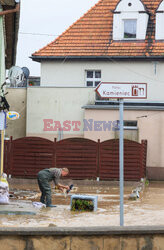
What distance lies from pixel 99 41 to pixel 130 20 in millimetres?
1997

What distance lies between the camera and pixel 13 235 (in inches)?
309

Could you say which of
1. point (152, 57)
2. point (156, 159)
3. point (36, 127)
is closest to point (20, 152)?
point (36, 127)

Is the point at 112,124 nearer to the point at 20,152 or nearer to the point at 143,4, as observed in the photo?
the point at 20,152

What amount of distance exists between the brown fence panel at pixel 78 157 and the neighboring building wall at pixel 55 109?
3400 millimetres

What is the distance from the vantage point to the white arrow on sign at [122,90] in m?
9.97

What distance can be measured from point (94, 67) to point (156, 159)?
21.6 ft

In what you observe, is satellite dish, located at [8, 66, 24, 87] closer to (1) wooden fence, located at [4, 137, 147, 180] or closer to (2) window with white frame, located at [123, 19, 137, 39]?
(1) wooden fence, located at [4, 137, 147, 180]

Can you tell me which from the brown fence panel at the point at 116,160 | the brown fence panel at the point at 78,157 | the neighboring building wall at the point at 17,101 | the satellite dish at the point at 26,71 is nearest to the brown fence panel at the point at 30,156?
the brown fence panel at the point at 78,157

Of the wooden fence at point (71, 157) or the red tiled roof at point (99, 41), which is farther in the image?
the red tiled roof at point (99, 41)

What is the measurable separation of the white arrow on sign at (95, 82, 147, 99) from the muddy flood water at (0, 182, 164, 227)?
8.52 feet

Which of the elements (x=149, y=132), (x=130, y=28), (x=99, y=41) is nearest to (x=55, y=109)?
(x=149, y=132)

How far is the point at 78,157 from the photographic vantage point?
27281 mm

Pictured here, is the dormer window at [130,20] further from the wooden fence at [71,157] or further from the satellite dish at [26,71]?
the wooden fence at [71,157]

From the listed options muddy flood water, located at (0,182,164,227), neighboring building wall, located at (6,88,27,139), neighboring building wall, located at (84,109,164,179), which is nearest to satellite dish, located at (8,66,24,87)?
neighboring building wall, located at (6,88,27,139)
